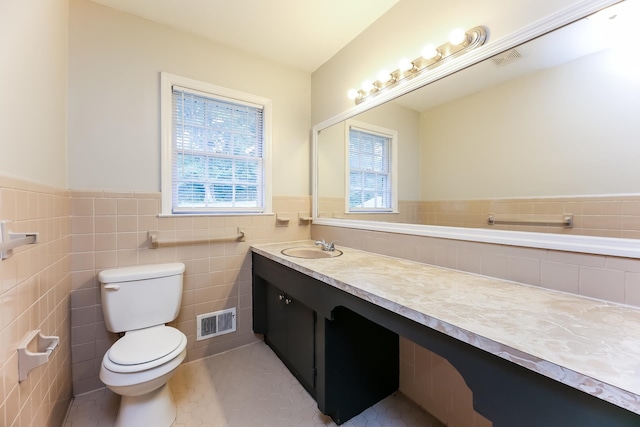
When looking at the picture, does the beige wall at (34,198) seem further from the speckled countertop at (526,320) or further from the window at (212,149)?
the speckled countertop at (526,320)

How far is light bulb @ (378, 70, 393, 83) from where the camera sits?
1681 millimetres

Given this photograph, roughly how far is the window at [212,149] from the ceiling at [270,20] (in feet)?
1.24

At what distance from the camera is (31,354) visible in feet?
3.05

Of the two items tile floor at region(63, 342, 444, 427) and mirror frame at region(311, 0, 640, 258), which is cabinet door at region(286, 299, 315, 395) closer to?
tile floor at region(63, 342, 444, 427)

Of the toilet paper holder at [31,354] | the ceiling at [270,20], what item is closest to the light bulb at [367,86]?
the ceiling at [270,20]

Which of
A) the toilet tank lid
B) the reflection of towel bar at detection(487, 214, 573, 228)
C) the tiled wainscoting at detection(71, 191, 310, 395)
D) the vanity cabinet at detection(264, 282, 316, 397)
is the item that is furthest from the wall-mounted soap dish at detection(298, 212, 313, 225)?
the reflection of towel bar at detection(487, 214, 573, 228)

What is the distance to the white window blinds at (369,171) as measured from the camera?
6.00ft

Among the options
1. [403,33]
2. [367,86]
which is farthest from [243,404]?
[403,33]

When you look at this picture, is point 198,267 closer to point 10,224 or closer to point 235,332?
point 235,332

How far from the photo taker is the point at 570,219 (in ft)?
3.39

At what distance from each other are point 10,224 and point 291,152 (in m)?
1.82

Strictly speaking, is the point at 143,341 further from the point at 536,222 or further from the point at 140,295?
the point at 536,222

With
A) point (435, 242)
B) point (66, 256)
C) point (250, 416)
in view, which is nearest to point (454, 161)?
point (435, 242)

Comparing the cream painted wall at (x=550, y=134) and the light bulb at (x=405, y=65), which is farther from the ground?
the light bulb at (x=405, y=65)
